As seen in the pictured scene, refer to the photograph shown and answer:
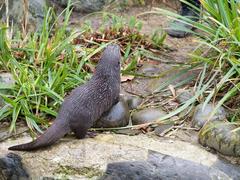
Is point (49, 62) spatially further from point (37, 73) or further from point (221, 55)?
point (221, 55)

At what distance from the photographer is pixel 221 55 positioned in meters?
3.65

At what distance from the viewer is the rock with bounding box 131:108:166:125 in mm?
3671

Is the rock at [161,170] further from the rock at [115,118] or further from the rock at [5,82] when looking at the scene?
the rock at [5,82]

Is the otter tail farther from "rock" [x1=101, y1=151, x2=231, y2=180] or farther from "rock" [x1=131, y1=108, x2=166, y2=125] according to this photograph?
"rock" [x1=131, y1=108, x2=166, y2=125]

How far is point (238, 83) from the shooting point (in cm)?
355

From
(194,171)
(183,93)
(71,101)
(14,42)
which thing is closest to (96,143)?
(71,101)

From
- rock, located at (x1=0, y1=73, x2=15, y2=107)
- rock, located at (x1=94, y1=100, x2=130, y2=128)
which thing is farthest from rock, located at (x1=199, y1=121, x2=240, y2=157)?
rock, located at (x1=0, y1=73, x2=15, y2=107)

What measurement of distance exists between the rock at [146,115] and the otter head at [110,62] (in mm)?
334

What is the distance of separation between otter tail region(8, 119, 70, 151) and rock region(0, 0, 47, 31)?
194 centimetres

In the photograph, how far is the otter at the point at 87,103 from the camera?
3.24 meters

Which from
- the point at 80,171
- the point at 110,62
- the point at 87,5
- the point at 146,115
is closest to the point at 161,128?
the point at 146,115

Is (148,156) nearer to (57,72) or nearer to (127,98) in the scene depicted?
(127,98)

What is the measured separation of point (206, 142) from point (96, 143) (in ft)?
2.29

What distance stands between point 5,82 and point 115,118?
2.92 ft
